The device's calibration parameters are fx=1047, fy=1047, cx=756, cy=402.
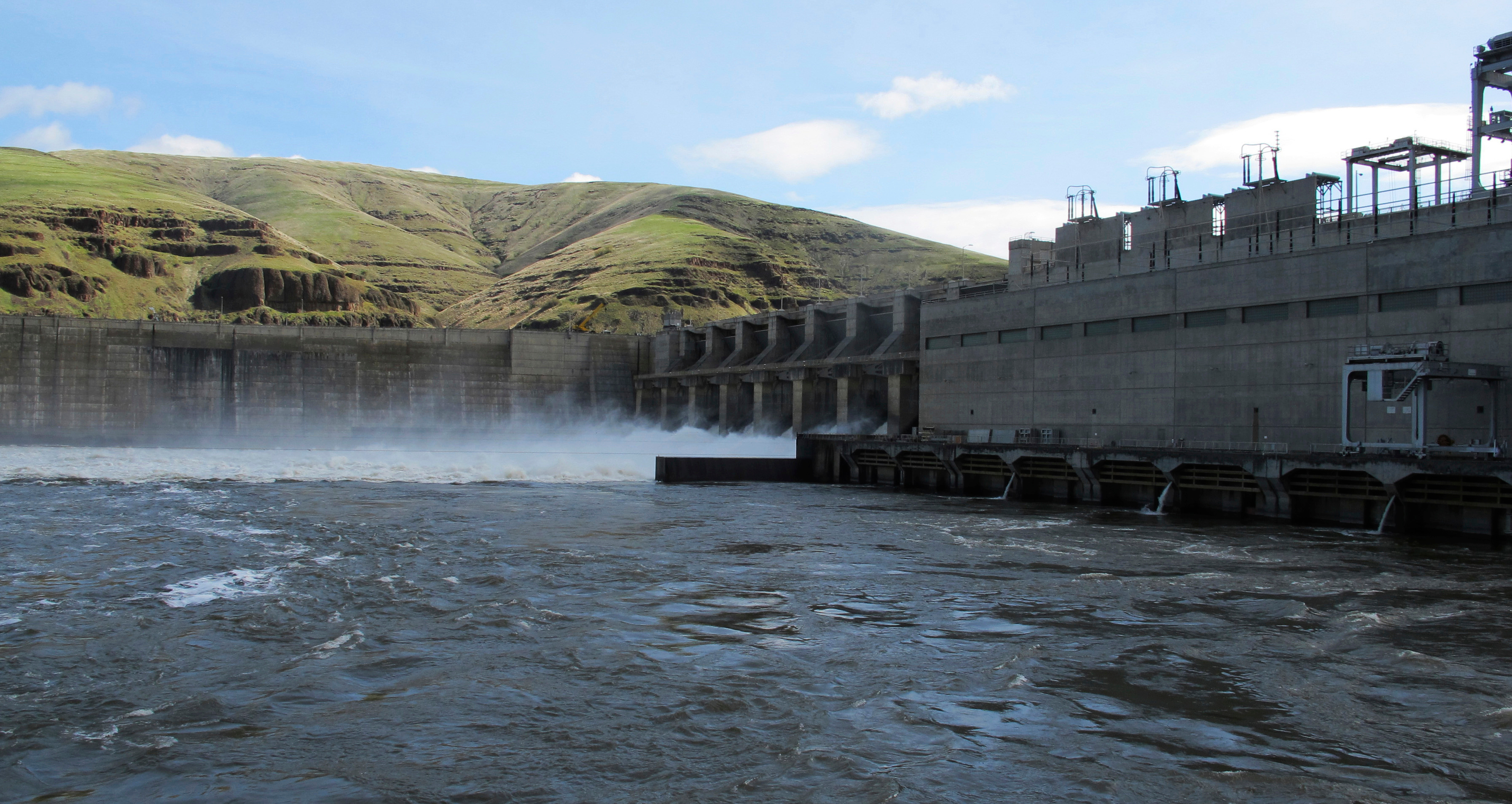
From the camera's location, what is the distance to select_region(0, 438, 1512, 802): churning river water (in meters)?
9.45

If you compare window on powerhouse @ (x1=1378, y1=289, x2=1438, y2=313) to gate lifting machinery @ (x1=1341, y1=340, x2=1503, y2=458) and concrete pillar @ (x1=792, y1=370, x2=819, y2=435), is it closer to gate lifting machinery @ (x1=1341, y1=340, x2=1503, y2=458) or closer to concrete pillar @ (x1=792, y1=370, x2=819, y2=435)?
gate lifting machinery @ (x1=1341, y1=340, x2=1503, y2=458)

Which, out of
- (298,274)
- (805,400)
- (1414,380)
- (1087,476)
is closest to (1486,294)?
(1414,380)

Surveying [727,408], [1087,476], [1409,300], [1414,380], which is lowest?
[1087,476]

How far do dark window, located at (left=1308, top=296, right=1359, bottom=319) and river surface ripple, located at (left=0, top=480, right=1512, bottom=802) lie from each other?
11.0 metres

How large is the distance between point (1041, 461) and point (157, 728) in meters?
33.6

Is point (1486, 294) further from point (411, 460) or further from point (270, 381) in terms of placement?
point (270, 381)

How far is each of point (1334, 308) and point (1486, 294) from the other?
4.35 metres

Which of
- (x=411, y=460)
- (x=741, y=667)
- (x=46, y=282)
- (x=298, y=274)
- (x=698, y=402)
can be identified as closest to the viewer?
(x=741, y=667)

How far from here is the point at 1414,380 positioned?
28.8 meters

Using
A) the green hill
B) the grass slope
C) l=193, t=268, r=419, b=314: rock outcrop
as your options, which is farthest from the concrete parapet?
l=193, t=268, r=419, b=314: rock outcrop

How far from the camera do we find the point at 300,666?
13.0m

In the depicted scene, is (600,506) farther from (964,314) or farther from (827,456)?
(964,314)

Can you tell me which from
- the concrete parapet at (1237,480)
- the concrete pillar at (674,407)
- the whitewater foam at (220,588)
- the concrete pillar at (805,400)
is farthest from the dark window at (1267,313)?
the concrete pillar at (674,407)

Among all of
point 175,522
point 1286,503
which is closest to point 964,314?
point 1286,503
